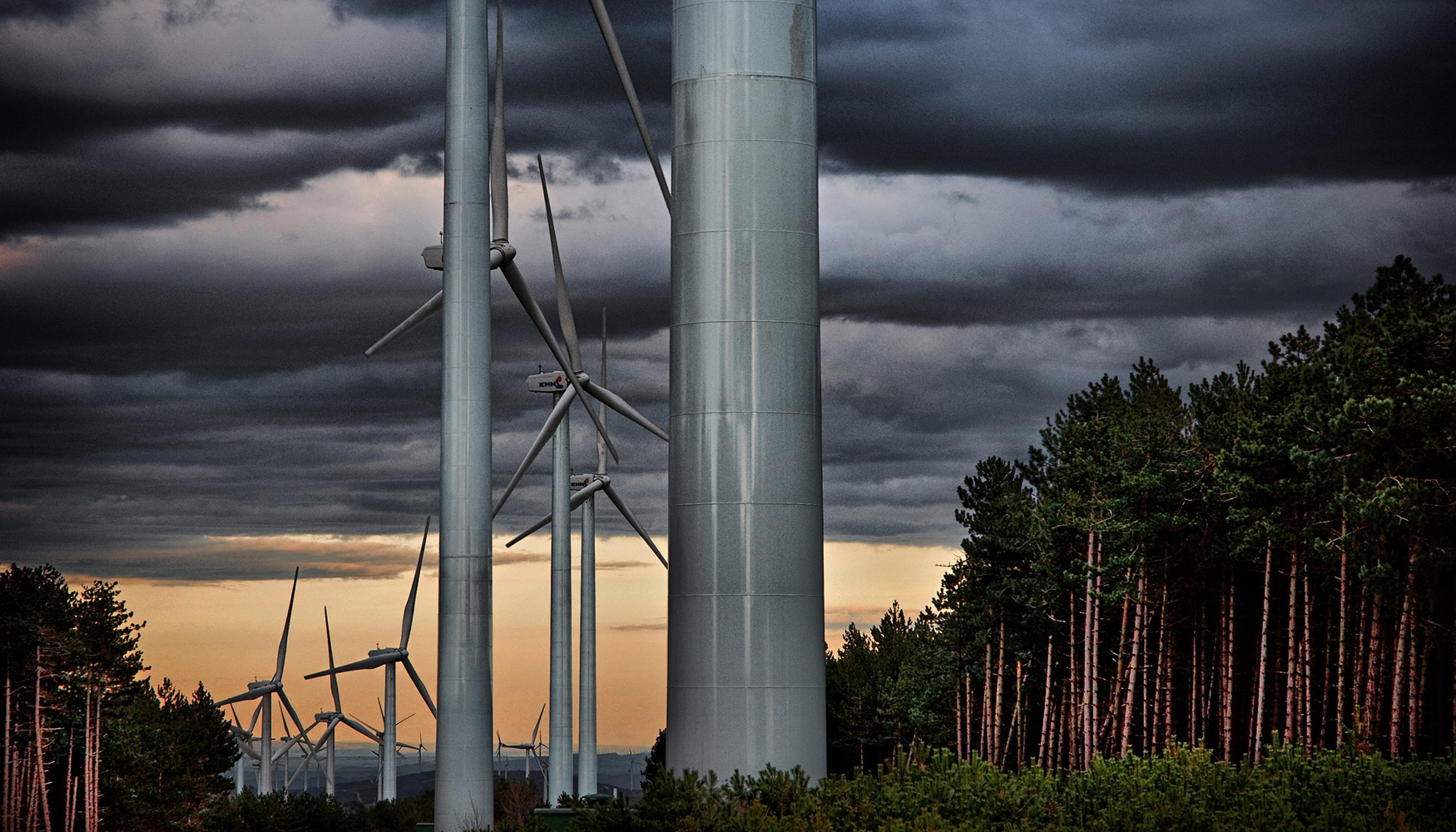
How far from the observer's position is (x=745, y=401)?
20.8 metres


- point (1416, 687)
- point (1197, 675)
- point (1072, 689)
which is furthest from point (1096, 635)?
point (1416, 687)

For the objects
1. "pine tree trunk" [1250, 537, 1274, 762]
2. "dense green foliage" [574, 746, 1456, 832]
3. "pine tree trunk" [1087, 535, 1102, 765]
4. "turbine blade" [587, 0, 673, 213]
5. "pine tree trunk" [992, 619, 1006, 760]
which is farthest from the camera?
"pine tree trunk" [992, 619, 1006, 760]

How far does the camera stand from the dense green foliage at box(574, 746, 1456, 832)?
1873 centimetres

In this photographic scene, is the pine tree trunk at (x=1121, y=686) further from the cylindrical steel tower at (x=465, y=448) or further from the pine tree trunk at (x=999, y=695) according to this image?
the cylindrical steel tower at (x=465, y=448)

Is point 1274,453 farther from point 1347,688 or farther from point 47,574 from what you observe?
point 47,574

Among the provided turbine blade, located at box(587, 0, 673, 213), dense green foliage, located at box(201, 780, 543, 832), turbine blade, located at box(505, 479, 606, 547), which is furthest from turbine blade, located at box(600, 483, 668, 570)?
turbine blade, located at box(587, 0, 673, 213)

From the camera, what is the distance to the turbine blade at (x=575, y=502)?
7950cm

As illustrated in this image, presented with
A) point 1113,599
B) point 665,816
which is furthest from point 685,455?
point 1113,599

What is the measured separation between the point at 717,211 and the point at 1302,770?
13.8 meters

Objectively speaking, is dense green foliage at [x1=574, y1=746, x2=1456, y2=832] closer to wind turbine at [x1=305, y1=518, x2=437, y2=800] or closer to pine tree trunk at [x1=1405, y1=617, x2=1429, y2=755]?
pine tree trunk at [x1=1405, y1=617, x2=1429, y2=755]

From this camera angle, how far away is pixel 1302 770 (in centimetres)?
2686

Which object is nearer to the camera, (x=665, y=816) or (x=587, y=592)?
(x=665, y=816)

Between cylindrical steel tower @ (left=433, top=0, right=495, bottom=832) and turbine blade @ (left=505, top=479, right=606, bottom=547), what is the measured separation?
1784 inches

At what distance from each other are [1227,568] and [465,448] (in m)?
41.2
